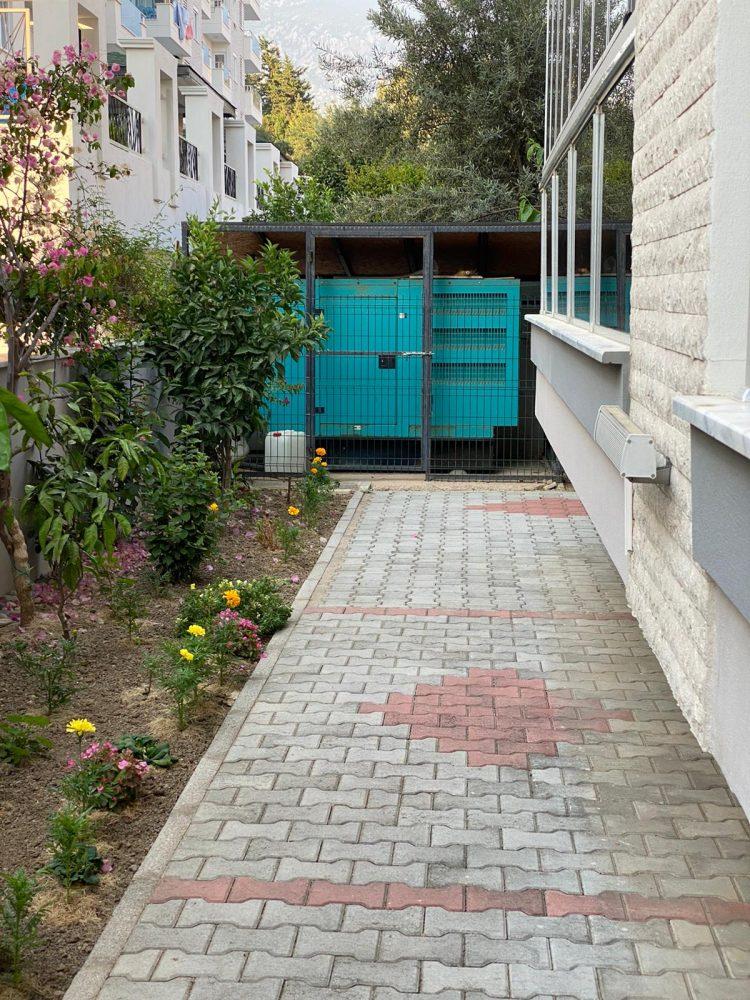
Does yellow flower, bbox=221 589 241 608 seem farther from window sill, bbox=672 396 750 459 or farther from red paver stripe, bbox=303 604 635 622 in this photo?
window sill, bbox=672 396 750 459

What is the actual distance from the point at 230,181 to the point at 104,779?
3393cm

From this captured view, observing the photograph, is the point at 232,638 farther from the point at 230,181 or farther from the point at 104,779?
the point at 230,181

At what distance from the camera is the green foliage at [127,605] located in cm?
699

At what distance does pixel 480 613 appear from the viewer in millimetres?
7789

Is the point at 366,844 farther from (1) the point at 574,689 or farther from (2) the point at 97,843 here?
(1) the point at 574,689

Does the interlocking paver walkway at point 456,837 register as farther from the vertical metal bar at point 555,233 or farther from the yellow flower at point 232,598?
the vertical metal bar at point 555,233

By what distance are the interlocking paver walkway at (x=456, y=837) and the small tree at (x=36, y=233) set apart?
2348mm

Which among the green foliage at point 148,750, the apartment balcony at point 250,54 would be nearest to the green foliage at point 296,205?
the green foliage at point 148,750

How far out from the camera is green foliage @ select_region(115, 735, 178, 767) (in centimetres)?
496

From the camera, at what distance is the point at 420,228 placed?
13109mm

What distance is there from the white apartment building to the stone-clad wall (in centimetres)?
951

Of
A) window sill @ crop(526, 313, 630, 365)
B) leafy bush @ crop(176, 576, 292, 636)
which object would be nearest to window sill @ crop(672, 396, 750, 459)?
window sill @ crop(526, 313, 630, 365)

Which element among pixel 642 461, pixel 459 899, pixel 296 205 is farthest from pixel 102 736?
pixel 296 205

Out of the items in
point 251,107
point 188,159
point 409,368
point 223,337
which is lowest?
point 409,368
